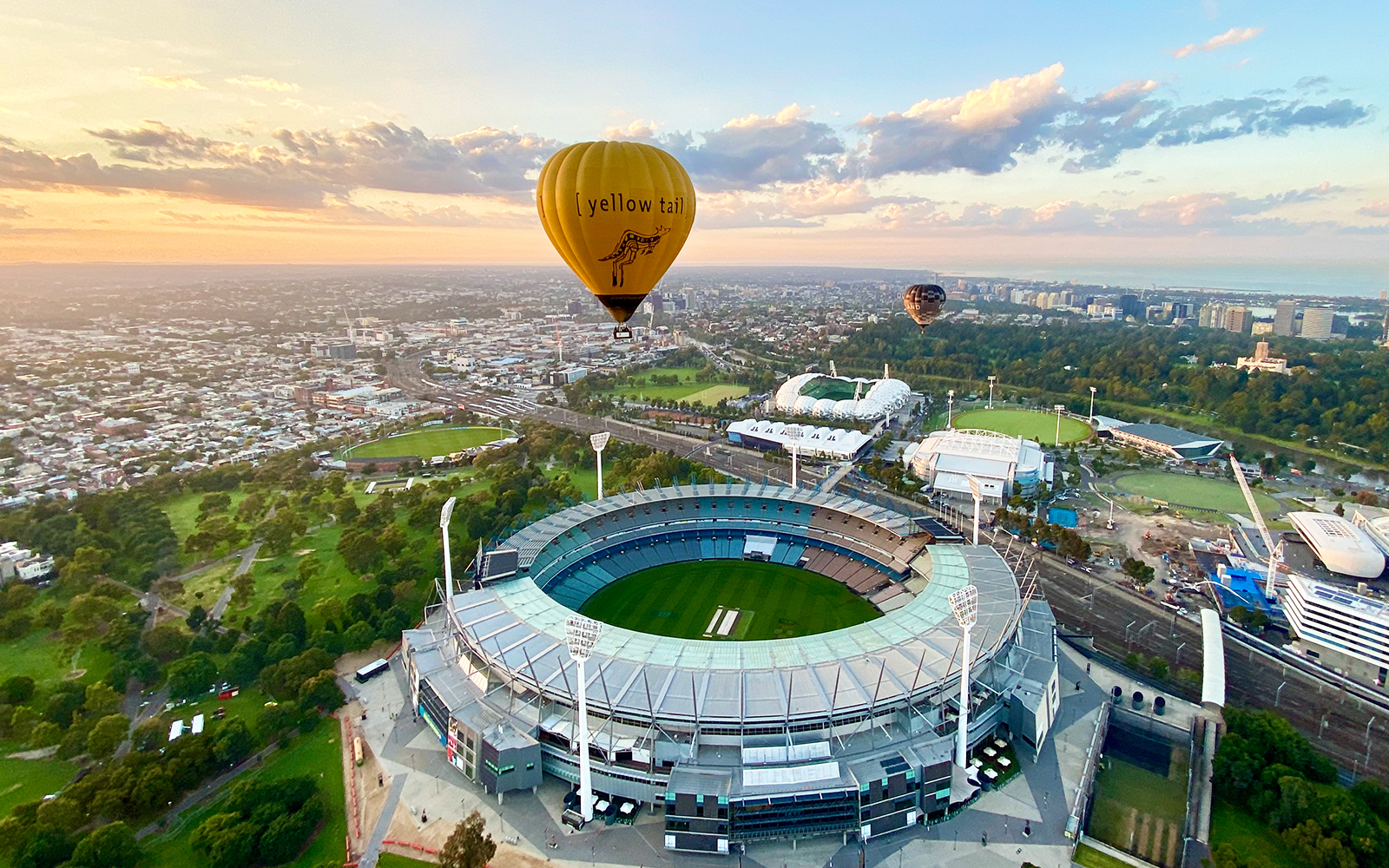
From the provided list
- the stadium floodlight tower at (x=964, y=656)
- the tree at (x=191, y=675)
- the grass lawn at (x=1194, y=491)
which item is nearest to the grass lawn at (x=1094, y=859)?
the stadium floodlight tower at (x=964, y=656)

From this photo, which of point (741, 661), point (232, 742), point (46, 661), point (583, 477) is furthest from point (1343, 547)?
point (46, 661)

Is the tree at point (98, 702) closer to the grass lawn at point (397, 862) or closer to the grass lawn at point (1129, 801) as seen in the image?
the grass lawn at point (397, 862)

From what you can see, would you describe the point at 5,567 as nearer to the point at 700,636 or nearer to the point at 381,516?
the point at 381,516

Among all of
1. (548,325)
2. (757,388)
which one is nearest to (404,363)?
(548,325)

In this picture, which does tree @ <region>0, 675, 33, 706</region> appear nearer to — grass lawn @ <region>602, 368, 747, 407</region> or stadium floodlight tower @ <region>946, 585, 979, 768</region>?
stadium floodlight tower @ <region>946, 585, 979, 768</region>

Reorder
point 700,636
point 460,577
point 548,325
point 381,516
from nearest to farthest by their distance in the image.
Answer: point 700,636 → point 460,577 → point 381,516 → point 548,325

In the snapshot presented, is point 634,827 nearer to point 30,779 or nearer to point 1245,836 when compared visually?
point 1245,836
